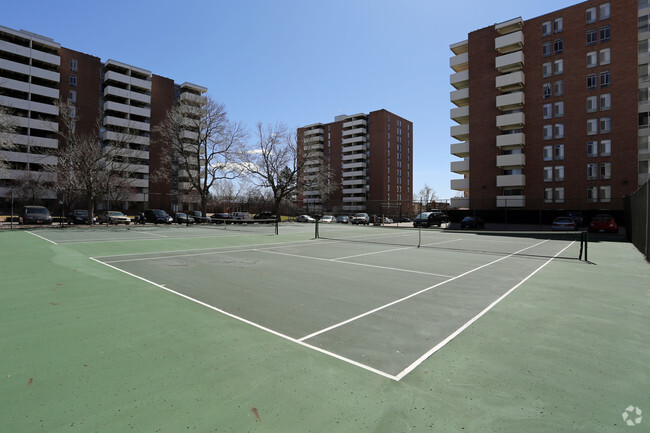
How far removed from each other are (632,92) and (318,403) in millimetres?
54487

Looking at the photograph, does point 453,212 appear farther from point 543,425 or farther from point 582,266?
point 543,425

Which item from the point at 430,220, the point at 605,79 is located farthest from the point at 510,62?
the point at 430,220

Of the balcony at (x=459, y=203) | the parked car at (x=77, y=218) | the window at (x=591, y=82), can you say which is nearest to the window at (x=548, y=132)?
the window at (x=591, y=82)

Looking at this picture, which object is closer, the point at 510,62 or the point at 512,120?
the point at 512,120

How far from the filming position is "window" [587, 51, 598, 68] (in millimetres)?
41016

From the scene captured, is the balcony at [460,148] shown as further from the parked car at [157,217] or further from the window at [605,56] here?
the parked car at [157,217]

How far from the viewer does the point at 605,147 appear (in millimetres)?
39875

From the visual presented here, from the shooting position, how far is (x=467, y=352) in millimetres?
4254

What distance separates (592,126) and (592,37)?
38.9ft

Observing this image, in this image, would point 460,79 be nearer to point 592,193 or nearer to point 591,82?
point 591,82

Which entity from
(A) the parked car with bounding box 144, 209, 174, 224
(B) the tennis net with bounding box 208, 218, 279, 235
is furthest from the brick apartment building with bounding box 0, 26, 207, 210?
(B) the tennis net with bounding box 208, 218, 279, 235

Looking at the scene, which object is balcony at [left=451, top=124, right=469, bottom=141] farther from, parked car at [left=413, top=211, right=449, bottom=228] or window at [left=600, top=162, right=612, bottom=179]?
parked car at [left=413, top=211, right=449, bottom=228]

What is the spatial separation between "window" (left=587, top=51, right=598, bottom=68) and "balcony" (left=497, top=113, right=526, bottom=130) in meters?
9.14

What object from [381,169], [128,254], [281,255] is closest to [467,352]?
[281,255]
